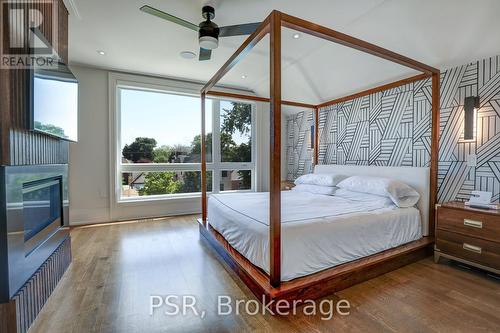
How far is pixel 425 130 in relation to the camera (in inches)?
119

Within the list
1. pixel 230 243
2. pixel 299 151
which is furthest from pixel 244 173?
pixel 230 243

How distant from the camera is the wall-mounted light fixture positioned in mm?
2572

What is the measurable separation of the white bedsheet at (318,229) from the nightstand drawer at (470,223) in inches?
11.6

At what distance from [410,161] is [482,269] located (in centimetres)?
142

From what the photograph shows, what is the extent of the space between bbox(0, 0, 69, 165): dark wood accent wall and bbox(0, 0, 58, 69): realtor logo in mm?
12

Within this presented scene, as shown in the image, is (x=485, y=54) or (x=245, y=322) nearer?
(x=245, y=322)

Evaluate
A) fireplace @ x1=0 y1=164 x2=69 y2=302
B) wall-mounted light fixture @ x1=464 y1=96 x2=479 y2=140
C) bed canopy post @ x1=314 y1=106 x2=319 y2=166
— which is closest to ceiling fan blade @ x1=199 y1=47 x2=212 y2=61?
fireplace @ x1=0 y1=164 x2=69 y2=302

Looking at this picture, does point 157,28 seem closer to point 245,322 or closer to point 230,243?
point 230,243

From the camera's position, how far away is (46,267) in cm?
188

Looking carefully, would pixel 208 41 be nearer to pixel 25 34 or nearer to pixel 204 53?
pixel 204 53

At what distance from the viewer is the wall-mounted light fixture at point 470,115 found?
8.44ft

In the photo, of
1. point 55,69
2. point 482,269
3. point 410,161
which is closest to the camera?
point 55,69

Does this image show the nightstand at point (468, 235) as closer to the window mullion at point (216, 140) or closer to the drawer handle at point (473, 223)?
the drawer handle at point (473, 223)

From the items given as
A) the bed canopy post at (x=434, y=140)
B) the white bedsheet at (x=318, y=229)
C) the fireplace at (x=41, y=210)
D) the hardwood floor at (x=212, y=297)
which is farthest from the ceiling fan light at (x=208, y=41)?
the bed canopy post at (x=434, y=140)
